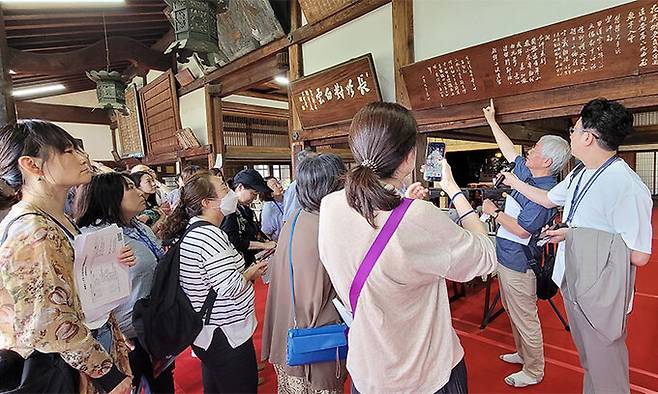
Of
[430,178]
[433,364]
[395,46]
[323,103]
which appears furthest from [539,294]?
[323,103]

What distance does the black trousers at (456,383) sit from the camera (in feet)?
3.39

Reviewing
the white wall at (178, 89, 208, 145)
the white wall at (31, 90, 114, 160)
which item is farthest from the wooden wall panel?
the white wall at (31, 90, 114, 160)

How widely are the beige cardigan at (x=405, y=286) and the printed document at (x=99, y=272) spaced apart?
0.70 m

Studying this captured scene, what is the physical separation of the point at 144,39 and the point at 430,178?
6.65m

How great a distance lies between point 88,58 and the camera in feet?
17.6

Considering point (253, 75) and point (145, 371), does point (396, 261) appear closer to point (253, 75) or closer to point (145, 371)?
point (145, 371)

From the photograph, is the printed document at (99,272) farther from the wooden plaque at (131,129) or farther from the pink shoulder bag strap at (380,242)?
the wooden plaque at (131,129)

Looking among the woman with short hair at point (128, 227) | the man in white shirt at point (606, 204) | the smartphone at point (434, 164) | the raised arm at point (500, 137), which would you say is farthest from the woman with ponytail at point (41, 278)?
the raised arm at point (500, 137)

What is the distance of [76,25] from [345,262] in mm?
6057

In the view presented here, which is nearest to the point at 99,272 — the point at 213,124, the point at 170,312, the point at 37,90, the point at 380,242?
the point at 170,312

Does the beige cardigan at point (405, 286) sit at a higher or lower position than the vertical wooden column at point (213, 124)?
lower

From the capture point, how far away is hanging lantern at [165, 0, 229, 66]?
7.34 ft

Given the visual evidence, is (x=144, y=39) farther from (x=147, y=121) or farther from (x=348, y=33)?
(x=348, y=33)

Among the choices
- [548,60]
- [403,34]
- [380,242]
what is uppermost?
[403,34]
